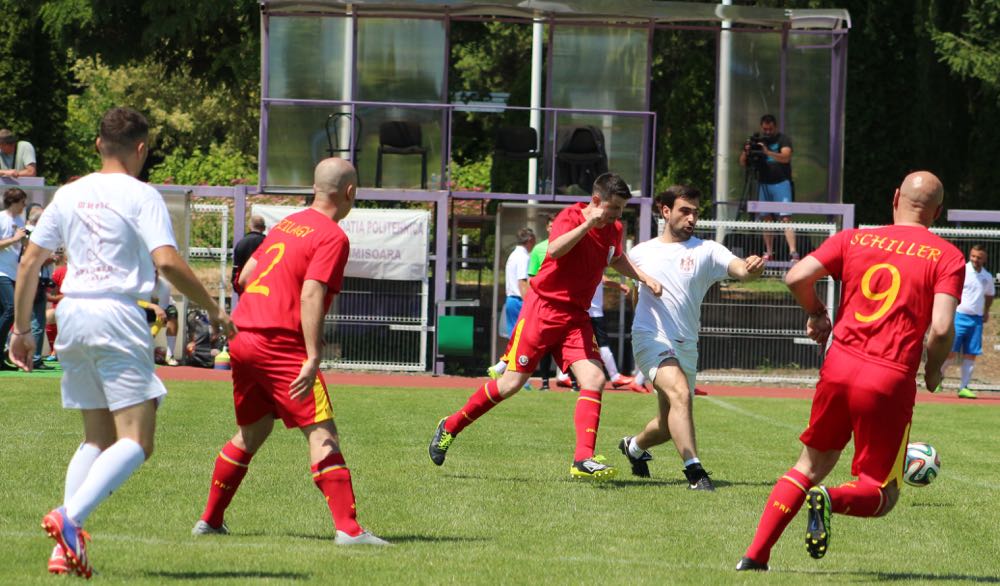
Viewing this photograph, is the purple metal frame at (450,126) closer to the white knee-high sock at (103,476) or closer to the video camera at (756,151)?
the video camera at (756,151)

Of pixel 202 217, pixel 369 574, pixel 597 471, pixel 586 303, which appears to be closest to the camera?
pixel 369 574

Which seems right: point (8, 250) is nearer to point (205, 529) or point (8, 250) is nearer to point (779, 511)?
point (205, 529)

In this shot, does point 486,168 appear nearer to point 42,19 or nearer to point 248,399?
point 42,19

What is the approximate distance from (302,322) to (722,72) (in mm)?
17403

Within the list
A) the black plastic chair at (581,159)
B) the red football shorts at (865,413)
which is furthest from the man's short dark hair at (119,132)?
the black plastic chair at (581,159)

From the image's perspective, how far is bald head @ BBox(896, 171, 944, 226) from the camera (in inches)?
268

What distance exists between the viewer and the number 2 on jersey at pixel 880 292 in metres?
6.65

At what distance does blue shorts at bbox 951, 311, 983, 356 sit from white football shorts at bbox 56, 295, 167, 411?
15997mm

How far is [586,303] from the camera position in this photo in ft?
34.2

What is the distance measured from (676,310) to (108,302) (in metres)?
4.81

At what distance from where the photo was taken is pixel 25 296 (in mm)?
6387

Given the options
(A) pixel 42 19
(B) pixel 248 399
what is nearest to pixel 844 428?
(B) pixel 248 399

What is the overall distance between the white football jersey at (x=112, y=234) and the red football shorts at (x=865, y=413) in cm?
295

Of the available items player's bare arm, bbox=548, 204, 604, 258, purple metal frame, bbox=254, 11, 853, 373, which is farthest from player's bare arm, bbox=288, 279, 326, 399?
purple metal frame, bbox=254, 11, 853, 373
